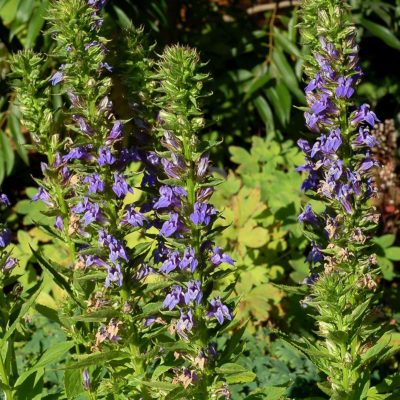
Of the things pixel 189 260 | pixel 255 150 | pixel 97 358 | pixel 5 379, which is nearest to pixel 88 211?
pixel 189 260

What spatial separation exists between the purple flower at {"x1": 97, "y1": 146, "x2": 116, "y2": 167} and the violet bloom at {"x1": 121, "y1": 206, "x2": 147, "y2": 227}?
6.7 inches

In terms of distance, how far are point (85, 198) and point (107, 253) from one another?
0.58 ft

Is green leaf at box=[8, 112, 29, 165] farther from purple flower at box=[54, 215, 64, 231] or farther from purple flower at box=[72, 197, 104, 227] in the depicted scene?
purple flower at box=[72, 197, 104, 227]

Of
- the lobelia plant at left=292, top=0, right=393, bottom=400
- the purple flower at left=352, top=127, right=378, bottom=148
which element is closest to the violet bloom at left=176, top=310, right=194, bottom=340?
the lobelia plant at left=292, top=0, right=393, bottom=400

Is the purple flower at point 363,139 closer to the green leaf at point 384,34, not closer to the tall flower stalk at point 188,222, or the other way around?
the tall flower stalk at point 188,222

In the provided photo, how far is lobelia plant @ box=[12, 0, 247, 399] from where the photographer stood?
6.88 ft

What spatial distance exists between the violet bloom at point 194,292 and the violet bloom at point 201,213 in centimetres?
18

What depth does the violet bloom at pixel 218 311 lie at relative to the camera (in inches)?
85.7

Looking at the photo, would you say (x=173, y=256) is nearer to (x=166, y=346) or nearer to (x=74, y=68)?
(x=166, y=346)

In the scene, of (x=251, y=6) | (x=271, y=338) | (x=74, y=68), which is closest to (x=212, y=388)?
(x=74, y=68)

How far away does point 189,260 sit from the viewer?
6.93 feet

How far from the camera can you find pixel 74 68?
2.12 meters

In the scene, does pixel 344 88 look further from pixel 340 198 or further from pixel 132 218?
pixel 132 218

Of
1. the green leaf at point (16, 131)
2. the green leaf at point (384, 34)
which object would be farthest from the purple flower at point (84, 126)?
the green leaf at point (384, 34)
